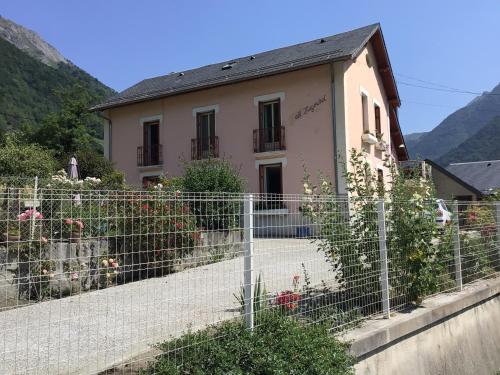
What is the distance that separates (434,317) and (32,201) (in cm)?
419

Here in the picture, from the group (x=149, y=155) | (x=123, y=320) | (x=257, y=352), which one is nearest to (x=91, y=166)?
(x=149, y=155)

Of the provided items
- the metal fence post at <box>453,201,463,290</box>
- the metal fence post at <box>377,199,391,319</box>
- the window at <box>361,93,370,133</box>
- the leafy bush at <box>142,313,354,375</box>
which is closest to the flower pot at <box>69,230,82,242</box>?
the leafy bush at <box>142,313,354,375</box>

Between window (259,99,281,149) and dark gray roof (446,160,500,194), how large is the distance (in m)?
28.1

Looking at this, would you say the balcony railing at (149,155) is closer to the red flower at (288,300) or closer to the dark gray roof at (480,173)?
the red flower at (288,300)

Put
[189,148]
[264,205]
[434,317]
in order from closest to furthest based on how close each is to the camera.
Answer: [264,205], [434,317], [189,148]

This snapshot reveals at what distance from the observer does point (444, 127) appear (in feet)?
531

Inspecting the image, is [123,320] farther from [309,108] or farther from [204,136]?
[204,136]

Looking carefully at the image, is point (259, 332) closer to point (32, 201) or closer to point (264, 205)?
point (264, 205)

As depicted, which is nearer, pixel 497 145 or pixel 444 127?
pixel 497 145

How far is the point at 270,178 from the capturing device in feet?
59.8

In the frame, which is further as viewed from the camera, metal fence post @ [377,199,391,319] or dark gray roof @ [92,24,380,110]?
dark gray roof @ [92,24,380,110]

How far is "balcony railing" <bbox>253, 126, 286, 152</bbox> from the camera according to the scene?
1791 cm

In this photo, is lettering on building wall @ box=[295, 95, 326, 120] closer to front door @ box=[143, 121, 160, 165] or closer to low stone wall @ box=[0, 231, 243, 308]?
front door @ box=[143, 121, 160, 165]

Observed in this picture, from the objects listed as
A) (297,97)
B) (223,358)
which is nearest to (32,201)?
(223,358)
